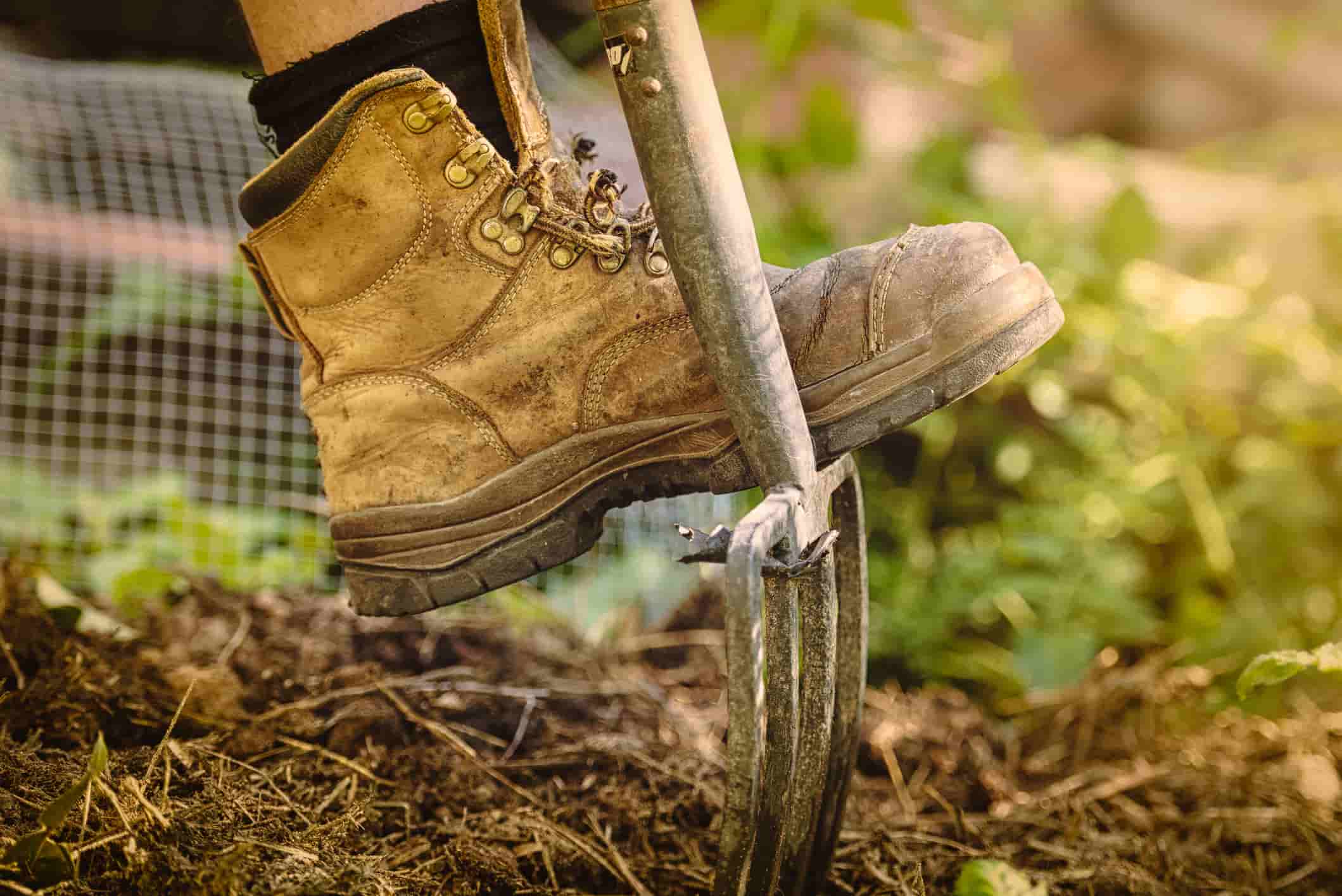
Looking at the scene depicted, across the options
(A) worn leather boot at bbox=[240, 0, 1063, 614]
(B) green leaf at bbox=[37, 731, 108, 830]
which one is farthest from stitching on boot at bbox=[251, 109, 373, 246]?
(B) green leaf at bbox=[37, 731, 108, 830]

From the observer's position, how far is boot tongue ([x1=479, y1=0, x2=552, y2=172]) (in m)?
0.98

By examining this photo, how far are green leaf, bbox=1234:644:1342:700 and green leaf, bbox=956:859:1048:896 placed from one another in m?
0.29

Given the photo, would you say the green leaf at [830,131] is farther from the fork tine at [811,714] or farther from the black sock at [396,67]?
the fork tine at [811,714]

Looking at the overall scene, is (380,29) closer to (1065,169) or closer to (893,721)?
(893,721)

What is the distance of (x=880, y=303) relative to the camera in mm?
1017

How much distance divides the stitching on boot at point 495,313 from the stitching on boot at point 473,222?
0.02 metres

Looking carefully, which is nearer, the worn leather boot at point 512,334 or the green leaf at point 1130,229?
the worn leather boot at point 512,334

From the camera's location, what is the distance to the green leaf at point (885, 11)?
2416 mm

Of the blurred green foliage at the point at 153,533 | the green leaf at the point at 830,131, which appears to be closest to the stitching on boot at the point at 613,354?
the blurred green foliage at the point at 153,533

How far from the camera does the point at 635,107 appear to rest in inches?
34.6

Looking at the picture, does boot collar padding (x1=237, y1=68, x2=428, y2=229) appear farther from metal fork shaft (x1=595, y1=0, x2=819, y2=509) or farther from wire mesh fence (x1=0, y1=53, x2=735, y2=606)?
wire mesh fence (x1=0, y1=53, x2=735, y2=606)

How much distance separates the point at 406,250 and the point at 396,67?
0.18 m

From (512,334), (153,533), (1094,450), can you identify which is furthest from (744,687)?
(153,533)

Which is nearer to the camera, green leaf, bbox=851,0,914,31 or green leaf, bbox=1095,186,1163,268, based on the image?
green leaf, bbox=1095,186,1163,268
